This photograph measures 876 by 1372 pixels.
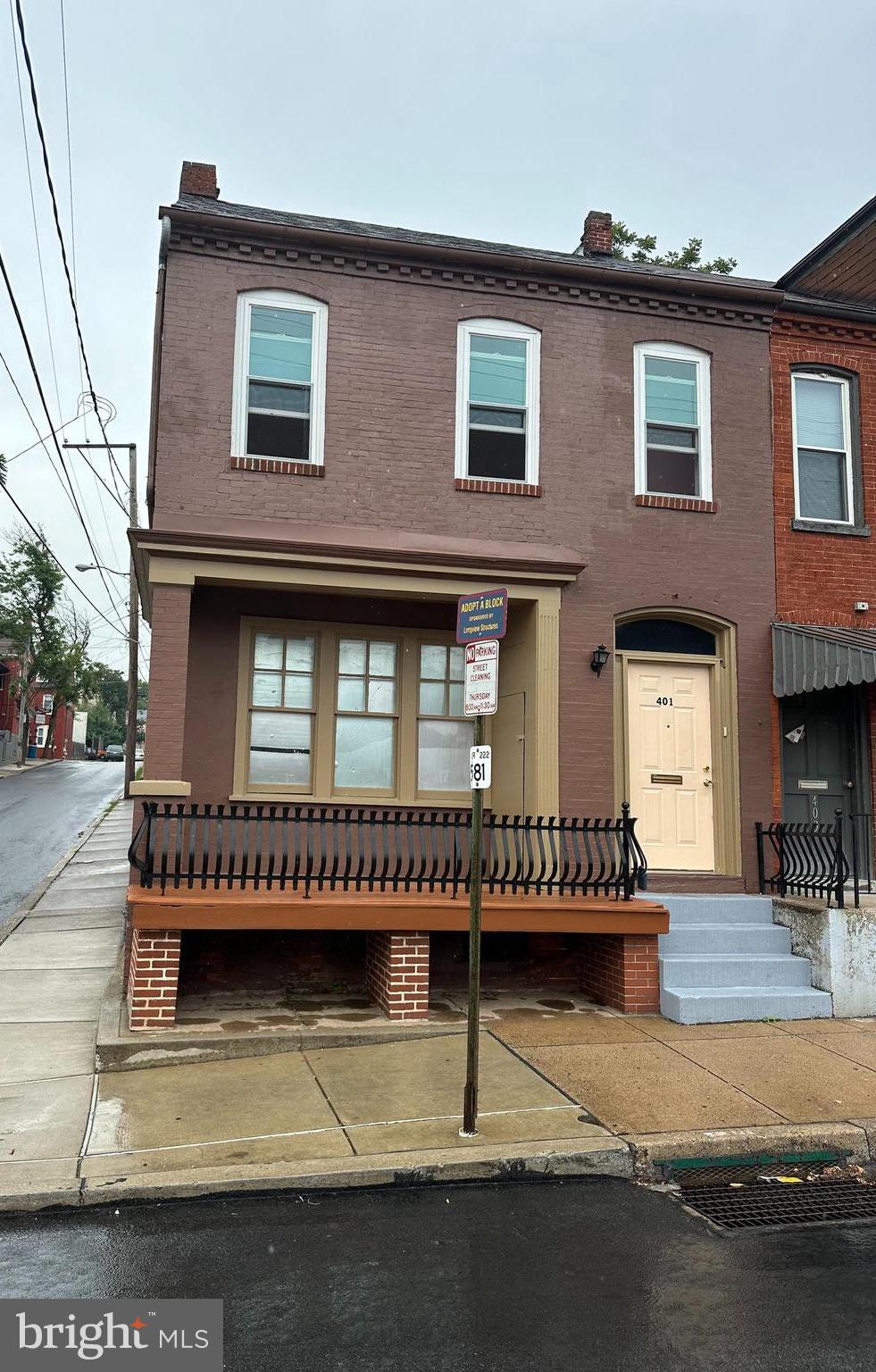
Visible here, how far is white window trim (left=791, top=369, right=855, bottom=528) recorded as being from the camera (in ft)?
35.5

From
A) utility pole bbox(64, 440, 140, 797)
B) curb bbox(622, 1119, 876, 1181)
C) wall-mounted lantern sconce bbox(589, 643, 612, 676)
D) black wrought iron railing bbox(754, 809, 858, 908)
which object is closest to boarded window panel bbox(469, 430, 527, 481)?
wall-mounted lantern sconce bbox(589, 643, 612, 676)

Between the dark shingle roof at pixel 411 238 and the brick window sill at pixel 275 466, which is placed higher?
the dark shingle roof at pixel 411 238

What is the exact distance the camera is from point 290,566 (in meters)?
9.23

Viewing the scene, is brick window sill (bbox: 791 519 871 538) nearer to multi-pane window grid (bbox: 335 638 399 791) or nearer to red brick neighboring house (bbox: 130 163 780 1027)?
red brick neighboring house (bbox: 130 163 780 1027)

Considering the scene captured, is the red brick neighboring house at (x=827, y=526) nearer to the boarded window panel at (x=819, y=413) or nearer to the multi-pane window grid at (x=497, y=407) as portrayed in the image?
the boarded window panel at (x=819, y=413)

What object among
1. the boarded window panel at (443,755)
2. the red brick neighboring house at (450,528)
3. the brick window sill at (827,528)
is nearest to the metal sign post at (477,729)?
the red brick neighboring house at (450,528)

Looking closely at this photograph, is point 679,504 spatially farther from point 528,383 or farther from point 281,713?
point 281,713

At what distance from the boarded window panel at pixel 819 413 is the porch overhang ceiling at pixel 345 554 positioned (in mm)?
3084

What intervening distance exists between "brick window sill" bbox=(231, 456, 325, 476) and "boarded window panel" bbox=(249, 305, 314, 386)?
2.80 feet

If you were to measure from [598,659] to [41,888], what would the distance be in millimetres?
9411

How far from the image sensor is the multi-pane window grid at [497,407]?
399 inches

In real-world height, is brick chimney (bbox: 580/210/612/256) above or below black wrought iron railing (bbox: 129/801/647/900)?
above

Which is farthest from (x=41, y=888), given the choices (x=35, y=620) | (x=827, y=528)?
(x=35, y=620)

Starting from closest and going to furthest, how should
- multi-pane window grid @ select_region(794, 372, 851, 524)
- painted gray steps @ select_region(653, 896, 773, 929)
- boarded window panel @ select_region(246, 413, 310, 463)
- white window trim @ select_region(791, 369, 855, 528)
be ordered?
painted gray steps @ select_region(653, 896, 773, 929), boarded window panel @ select_region(246, 413, 310, 463), white window trim @ select_region(791, 369, 855, 528), multi-pane window grid @ select_region(794, 372, 851, 524)
